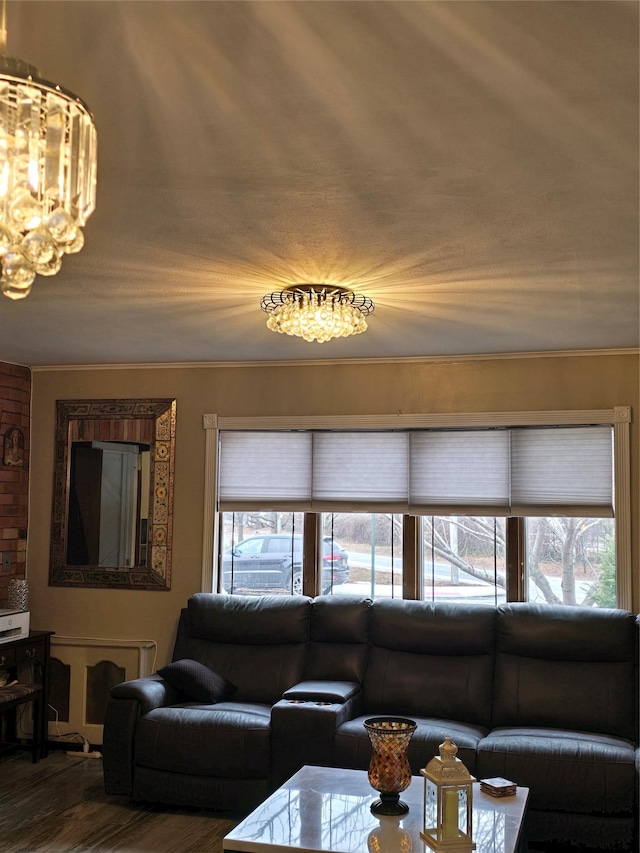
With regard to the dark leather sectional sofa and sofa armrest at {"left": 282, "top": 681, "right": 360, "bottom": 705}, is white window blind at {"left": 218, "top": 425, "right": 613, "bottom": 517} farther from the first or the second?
sofa armrest at {"left": 282, "top": 681, "right": 360, "bottom": 705}

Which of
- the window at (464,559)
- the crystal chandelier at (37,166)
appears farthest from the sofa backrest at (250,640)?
the crystal chandelier at (37,166)

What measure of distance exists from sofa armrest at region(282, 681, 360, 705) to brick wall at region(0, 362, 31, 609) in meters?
2.38

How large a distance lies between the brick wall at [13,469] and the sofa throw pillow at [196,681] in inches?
63.6

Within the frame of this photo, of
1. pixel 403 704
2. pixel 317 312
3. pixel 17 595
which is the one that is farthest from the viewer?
pixel 17 595

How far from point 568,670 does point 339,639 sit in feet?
4.59

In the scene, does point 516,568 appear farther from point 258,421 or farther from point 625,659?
point 258,421

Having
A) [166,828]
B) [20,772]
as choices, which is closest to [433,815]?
[166,828]

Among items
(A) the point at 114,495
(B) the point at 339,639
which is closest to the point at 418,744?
(B) the point at 339,639

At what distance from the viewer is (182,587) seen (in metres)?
5.90

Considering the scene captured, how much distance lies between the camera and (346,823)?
10.6 ft

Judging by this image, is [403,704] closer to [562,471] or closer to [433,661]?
[433,661]

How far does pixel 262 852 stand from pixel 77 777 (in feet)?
8.90

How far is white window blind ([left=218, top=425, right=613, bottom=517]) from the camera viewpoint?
5.31 m

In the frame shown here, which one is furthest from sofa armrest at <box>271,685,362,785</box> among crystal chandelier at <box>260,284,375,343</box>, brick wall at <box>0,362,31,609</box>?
brick wall at <box>0,362,31,609</box>
